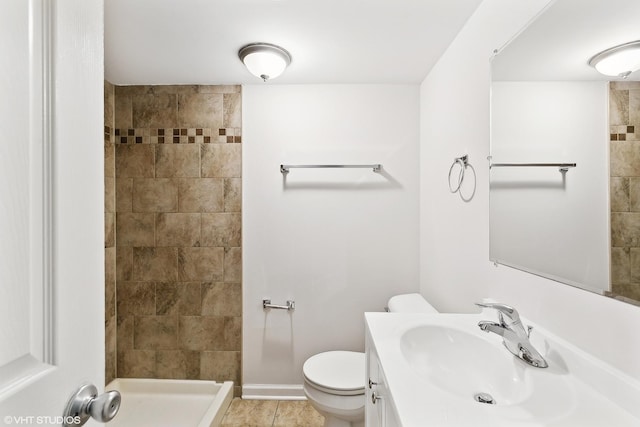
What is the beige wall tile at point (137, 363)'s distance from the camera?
233 centimetres

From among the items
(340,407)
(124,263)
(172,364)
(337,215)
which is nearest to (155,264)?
(124,263)

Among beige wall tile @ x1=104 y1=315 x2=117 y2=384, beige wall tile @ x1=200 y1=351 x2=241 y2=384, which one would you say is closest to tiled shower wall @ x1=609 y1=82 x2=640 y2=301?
beige wall tile @ x1=200 y1=351 x2=241 y2=384

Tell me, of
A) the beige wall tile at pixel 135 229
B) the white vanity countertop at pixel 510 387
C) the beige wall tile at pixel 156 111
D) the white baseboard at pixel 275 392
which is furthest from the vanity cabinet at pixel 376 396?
the beige wall tile at pixel 156 111

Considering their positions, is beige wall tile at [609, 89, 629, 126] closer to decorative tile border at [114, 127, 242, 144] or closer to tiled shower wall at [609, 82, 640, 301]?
tiled shower wall at [609, 82, 640, 301]

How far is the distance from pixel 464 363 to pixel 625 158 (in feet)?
2.55

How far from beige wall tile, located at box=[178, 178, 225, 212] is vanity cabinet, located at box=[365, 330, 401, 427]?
155cm

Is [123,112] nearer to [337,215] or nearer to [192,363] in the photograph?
[337,215]

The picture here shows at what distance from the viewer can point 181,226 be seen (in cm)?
232

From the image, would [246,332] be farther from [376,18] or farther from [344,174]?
[376,18]

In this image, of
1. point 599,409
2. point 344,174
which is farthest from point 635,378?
point 344,174

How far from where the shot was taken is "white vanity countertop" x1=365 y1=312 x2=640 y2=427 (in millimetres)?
692
